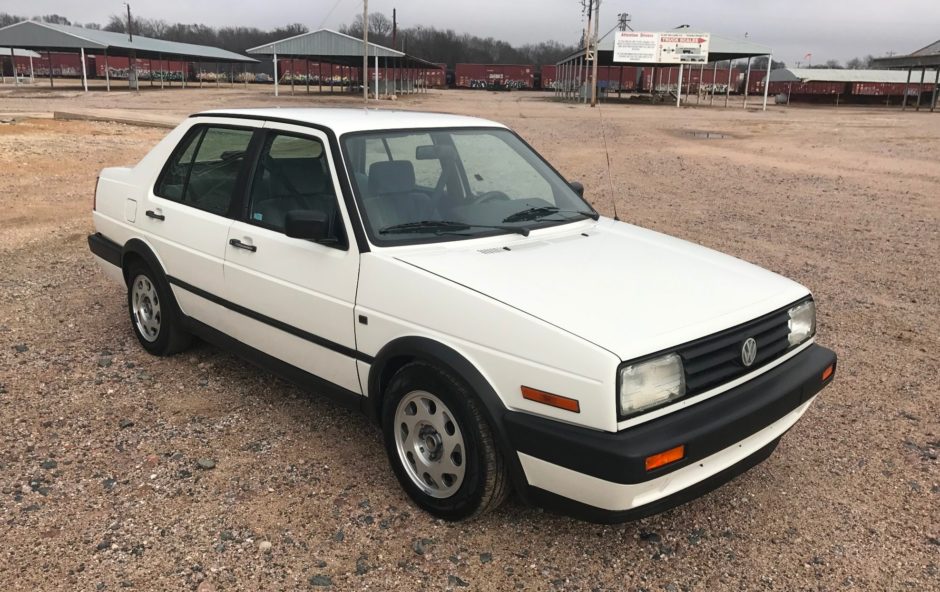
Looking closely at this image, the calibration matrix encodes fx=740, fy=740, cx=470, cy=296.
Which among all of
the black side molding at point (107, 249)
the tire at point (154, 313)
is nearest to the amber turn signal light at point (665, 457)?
the tire at point (154, 313)

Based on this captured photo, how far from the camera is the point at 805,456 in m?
3.81

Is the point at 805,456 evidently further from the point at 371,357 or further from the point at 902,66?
the point at 902,66

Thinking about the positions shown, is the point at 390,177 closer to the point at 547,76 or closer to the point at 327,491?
the point at 327,491

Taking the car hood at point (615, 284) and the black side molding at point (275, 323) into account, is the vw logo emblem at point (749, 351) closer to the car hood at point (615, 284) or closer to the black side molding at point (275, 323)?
the car hood at point (615, 284)

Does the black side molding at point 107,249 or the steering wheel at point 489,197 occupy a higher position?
the steering wheel at point 489,197

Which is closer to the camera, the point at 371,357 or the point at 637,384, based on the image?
the point at 637,384

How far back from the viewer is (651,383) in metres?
2.62

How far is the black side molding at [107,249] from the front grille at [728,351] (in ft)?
12.7

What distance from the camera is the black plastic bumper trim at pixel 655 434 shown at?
2.52m

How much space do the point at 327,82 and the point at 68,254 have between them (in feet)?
280

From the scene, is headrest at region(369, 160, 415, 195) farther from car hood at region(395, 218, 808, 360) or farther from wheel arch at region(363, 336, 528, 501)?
wheel arch at region(363, 336, 528, 501)

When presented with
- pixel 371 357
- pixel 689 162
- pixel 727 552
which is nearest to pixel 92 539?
pixel 371 357

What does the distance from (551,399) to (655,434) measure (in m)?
0.38

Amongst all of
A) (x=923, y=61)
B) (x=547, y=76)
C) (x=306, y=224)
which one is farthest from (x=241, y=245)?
(x=547, y=76)
